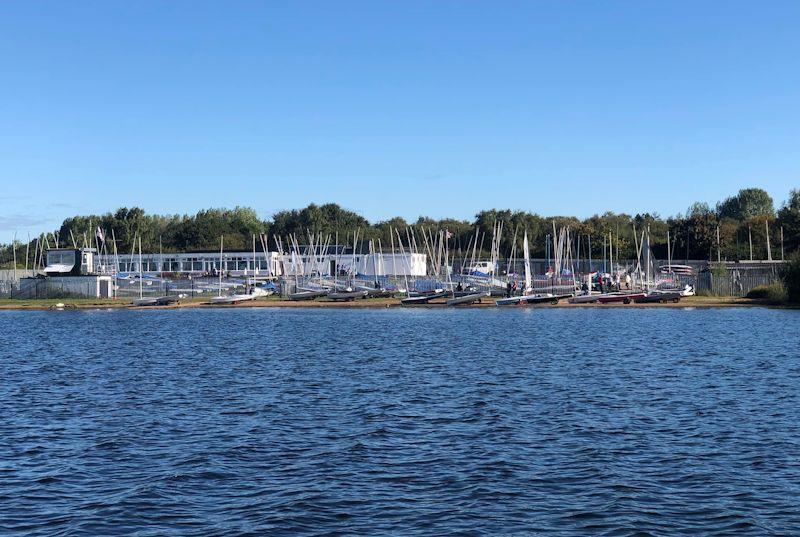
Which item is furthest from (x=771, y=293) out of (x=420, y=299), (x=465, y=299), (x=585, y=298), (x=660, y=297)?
(x=420, y=299)

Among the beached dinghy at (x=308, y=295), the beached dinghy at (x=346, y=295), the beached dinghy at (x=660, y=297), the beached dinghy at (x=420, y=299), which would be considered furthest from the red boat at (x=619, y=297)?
the beached dinghy at (x=308, y=295)

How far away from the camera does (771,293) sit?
10012 cm

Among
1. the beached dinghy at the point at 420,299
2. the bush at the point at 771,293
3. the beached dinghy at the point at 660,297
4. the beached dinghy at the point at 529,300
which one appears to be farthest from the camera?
the beached dinghy at the point at 420,299

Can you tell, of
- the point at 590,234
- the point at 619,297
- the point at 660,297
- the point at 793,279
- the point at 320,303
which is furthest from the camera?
the point at 590,234

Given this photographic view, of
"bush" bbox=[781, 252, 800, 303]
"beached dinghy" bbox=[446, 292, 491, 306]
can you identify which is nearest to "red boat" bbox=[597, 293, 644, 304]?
"beached dinghy" bbox=[446, 292, 491, 306]

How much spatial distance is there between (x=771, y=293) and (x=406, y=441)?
274 ft

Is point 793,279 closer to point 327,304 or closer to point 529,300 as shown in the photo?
point 529,300

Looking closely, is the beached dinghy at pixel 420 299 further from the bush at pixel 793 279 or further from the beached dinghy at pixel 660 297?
the bush at pixel 793 279

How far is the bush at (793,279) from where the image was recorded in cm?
9475

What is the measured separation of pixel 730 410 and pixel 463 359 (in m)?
20.5

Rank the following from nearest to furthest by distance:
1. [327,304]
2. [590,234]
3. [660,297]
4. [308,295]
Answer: [660,297] → [327,304] → [308,295] → [590,234]

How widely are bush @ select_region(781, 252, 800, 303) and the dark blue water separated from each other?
1659 inches

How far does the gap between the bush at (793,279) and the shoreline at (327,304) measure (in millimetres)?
1271

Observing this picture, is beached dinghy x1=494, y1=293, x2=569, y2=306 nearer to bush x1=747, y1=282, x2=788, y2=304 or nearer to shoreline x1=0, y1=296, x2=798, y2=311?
shoreline x1=0, y1=296, x2=798, y2=311
